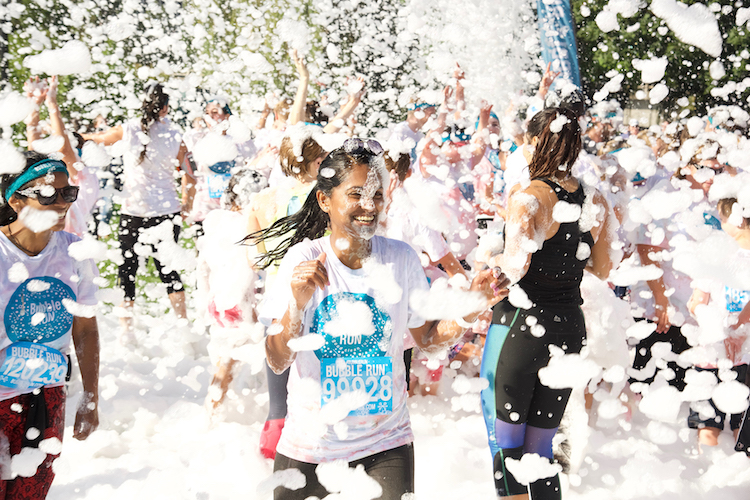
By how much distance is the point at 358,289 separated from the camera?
1995 mm

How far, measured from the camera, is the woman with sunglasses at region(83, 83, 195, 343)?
17.2ft

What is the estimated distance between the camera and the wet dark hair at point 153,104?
5.17 m

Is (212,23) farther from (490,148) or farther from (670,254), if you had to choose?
(670,254)

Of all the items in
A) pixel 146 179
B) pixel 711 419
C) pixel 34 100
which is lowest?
pixel 711 419

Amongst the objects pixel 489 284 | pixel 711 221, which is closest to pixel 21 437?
pixel 489 284

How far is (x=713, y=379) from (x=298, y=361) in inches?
115

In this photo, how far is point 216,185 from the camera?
6141 millimetres

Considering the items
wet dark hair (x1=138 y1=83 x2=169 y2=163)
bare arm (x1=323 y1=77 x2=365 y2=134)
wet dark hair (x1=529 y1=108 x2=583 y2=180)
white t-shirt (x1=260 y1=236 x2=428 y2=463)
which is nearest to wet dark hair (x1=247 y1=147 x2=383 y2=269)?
white t-shirt (x1=260 y1=236 x2=428 y2=463)

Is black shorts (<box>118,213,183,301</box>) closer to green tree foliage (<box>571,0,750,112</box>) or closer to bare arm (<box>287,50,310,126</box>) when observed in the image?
bare arm (<box>287,50,310,126</box>)

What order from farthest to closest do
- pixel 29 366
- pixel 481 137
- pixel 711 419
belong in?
pixel 481 137, pixel 711 419, pixel 29 366

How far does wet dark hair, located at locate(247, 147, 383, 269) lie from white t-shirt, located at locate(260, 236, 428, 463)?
0.87 feet

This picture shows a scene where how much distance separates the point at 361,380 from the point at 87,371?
1248mm

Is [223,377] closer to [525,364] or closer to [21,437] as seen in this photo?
[21,437]

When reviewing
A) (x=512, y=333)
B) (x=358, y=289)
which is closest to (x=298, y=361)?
(x=358, y=289)
